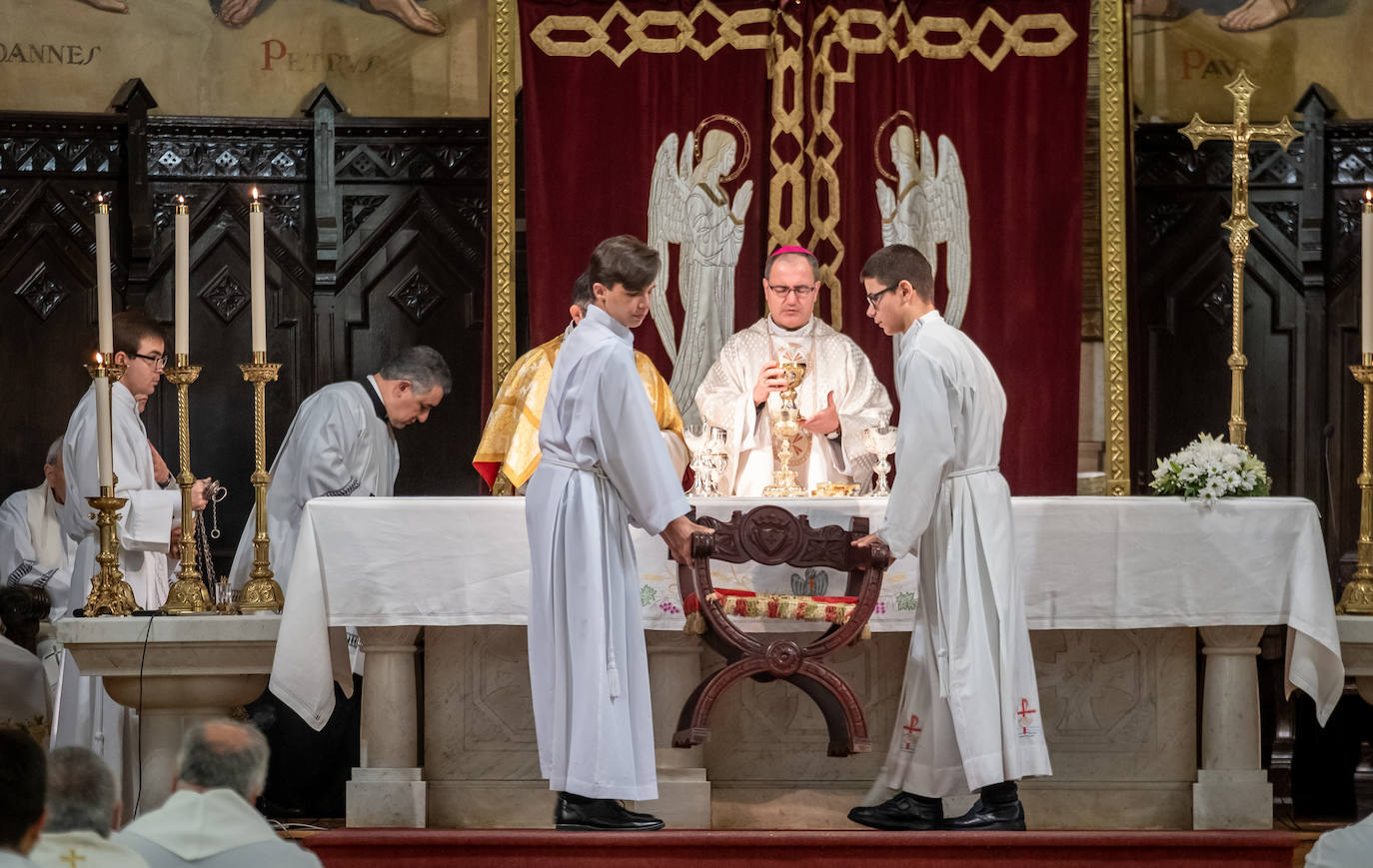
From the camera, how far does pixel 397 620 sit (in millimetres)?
5465

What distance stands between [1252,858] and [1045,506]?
4.01ft

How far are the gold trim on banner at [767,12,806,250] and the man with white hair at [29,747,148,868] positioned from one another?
532 centimetres

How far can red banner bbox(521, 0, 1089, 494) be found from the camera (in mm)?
7781

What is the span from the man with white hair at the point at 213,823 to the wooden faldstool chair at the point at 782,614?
2167 mm

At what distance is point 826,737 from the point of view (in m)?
5.71

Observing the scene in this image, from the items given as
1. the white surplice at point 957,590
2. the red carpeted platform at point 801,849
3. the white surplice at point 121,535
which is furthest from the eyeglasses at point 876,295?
the white surplice at point 121,535

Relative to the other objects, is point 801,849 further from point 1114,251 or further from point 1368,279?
point 1114,251

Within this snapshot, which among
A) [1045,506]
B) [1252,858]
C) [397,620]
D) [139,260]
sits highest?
[139,260]

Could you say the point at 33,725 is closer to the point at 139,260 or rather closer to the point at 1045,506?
the point at 139,260

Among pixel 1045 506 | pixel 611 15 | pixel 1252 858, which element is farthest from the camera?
pixel 611 15

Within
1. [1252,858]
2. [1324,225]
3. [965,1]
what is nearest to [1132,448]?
[1324,225]

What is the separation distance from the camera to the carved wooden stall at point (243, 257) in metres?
7.97

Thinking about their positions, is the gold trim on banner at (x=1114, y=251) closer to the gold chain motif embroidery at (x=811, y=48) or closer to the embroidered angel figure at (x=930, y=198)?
the gold chain motif embroidery at (x=811, y=48)

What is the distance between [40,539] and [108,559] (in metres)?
2.36
